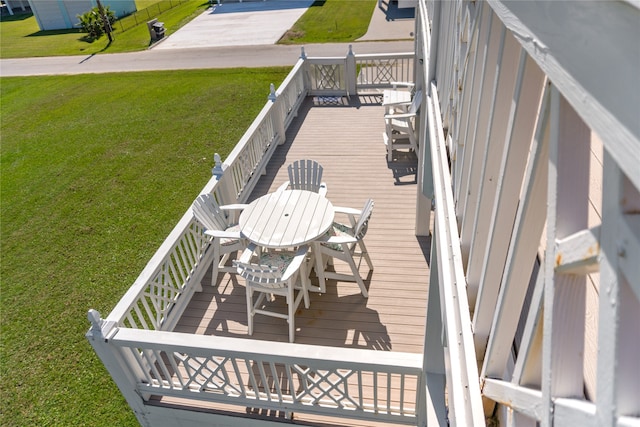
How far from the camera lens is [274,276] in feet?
14.1

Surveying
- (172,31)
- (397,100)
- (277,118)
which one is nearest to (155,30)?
(172,31)

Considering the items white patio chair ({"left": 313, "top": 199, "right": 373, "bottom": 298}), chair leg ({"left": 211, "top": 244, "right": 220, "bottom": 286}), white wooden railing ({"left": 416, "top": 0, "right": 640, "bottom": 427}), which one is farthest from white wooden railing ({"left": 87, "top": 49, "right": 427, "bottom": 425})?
white wooden railing ({"left": 416, "top": 0, "right": 640, "bottom": 427})

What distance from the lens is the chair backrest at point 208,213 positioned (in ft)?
16.6

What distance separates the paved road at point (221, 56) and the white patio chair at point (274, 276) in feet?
46.1

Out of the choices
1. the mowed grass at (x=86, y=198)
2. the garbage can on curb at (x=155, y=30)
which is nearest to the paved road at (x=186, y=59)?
the mowed grass at (x=86, y=198)

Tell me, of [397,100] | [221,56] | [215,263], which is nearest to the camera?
[215,263]

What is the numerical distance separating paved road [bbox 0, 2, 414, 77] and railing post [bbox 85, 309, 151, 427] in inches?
603

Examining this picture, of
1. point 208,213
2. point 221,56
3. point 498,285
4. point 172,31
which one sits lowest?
point 221,56

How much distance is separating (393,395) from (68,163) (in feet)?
37.9

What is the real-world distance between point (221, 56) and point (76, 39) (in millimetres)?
14326

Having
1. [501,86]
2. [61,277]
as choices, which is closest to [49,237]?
[61,277]

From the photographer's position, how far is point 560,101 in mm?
607

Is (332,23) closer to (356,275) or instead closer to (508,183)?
(356,275)

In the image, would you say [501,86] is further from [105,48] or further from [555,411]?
[105,48]
